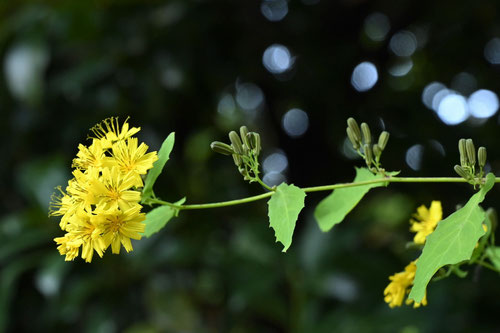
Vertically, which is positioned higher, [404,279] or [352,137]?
[352,137]

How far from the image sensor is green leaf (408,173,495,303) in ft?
1.42

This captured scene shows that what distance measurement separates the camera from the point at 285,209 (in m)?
0.47

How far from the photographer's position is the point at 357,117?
5.49 ft

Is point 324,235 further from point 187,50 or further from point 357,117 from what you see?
point 187,50

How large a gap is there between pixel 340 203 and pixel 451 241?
5.7 inches

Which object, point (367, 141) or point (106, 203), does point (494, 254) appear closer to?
point (367, 141)

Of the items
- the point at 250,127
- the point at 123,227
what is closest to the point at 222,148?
the point at 123,227

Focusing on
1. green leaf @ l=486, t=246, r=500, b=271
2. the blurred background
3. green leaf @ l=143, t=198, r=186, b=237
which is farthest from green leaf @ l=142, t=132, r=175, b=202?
the blurred background

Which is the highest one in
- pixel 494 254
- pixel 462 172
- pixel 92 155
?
pixel 92 155

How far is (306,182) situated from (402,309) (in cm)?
52

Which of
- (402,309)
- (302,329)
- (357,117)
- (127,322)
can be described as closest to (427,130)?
(357,117)

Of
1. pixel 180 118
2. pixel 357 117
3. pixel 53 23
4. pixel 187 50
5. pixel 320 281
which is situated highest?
pixel 53 23

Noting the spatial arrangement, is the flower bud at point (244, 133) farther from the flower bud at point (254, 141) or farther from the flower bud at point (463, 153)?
the flower bud at point (463, 153)

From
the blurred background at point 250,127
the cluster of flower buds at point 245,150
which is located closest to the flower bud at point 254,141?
the cluster of flower buds at point 245,150
